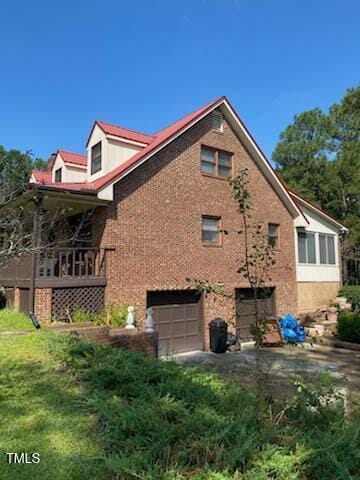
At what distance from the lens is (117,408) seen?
3.97 meters

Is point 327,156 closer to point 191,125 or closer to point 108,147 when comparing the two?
point 191,125

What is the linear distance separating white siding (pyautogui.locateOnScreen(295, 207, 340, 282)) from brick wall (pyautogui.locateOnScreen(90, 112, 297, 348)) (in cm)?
246

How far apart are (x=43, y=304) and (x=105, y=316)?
5.84 feet

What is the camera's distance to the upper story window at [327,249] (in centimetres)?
1961

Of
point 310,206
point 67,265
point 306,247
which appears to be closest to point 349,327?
point 306,247

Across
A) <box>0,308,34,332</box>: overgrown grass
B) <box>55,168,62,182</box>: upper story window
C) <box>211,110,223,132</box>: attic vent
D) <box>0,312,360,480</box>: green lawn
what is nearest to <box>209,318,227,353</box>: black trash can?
<box>0,308,34,332</box>: overgrown grass

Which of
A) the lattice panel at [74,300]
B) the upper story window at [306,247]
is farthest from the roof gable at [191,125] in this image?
the lattice panel at [74,300]

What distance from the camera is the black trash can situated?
43.4 ft

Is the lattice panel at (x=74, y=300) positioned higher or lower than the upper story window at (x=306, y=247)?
lower

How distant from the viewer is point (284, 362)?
11375 mm

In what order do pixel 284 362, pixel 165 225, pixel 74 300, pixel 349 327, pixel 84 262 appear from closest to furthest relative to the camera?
pixel 74 300
pixel 284 362
pixel 84 262
pixel 165 225
pixel 349 327

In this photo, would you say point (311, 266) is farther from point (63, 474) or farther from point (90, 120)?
point (63, 474)

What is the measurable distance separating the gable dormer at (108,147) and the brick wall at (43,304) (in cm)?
530

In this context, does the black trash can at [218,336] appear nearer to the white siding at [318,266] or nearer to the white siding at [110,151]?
the white siding at [318,266]
